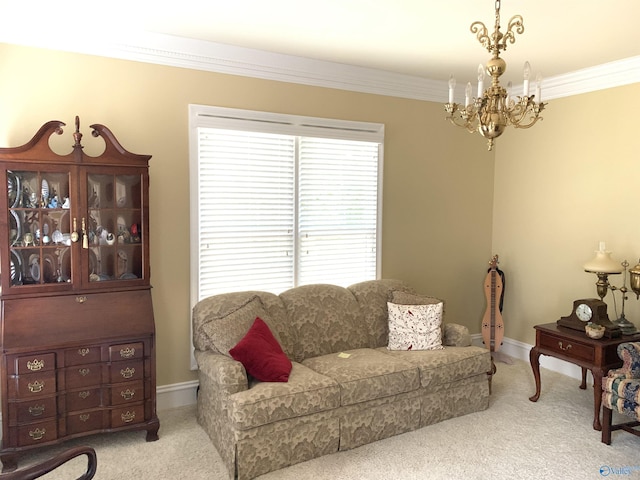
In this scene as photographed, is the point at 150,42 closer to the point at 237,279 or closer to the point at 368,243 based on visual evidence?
the point at 237,279

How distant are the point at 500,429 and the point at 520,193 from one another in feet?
8.25

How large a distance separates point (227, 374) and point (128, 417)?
2.64 feet

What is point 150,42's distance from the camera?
3570 mm

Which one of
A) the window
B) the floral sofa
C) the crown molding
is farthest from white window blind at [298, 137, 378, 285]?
the crown molding

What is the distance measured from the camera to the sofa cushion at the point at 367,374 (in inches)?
130

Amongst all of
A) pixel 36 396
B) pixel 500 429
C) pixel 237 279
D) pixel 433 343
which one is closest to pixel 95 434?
pixel 36 396

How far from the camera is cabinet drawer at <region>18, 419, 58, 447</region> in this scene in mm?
2971

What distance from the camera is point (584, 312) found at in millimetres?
3863

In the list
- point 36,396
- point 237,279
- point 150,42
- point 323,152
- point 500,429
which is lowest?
point 500,429

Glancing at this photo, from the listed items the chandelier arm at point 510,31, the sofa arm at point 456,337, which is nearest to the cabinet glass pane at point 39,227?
the chandelier arm at point 510,31

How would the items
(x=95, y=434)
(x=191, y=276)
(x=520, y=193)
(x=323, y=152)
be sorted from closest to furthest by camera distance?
(x=95, y=434) < (x=191, y=276) < (x=323, y=152) < (x=520, y=193)

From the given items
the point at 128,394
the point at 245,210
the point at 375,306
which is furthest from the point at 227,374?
the point at 375,306

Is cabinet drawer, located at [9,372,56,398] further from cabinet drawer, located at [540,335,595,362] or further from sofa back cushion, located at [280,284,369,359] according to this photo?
cabinet drawer, located at [540,335,595,362]

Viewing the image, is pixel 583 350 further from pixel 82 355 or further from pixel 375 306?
pixel 82 355
